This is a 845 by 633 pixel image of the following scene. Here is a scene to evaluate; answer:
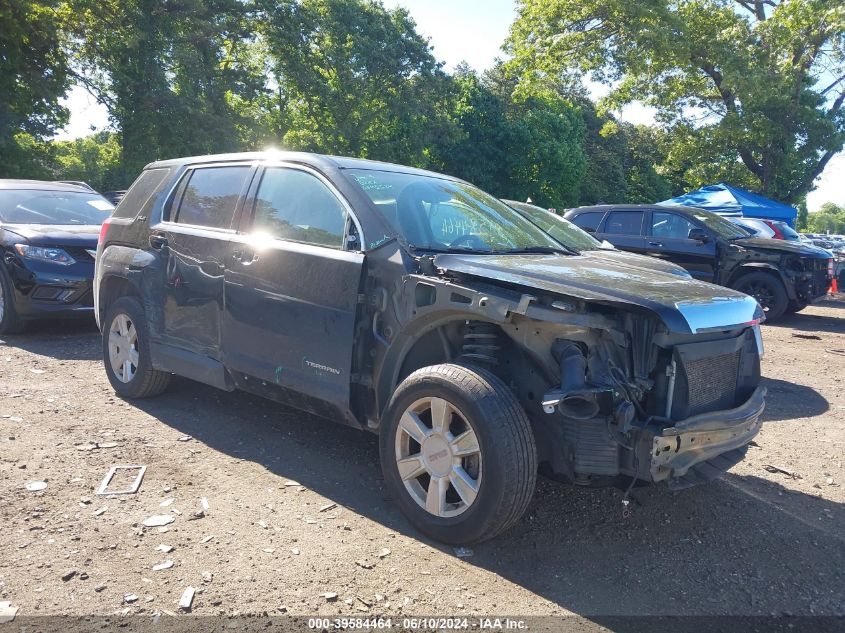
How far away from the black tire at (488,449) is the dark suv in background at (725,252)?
923cm

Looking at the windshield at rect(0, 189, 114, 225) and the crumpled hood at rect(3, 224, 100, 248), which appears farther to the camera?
the windshield at rect(0, 189, 114, 225)

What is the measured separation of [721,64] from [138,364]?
1845cm

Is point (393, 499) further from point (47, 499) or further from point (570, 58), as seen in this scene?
point (570, 58)

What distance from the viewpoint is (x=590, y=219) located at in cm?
1260

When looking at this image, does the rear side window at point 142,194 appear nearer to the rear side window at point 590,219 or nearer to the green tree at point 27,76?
the rear side window at point 590,219

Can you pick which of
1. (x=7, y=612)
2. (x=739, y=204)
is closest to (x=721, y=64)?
(x=739, y=204)

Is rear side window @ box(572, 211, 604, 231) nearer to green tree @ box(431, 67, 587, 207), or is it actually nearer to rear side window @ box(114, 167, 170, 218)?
rear side window @ box(114, 167, 170, 218)

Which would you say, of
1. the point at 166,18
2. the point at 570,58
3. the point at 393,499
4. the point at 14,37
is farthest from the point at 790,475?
the point at 166,18

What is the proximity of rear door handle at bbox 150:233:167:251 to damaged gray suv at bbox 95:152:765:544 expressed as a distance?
0.01 metres

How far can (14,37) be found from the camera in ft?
65.8

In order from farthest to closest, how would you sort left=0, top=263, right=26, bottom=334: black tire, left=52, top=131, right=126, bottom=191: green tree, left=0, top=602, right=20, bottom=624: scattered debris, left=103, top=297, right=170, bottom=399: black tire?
1. left=52, top=131, right=126, bottom=191: green tree
2. left=0, top=263, right=26, bottom=334: black tire
3. left=103, top=297, right=170, bottom=399: black tire
4. left=0, top=602, right=20, bottom=624: scattered debris

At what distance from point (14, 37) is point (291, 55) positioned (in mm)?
9736

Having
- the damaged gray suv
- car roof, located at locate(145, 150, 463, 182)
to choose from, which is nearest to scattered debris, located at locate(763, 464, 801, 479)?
the damaged gray suv

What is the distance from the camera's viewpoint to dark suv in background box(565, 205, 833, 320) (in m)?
11.0
